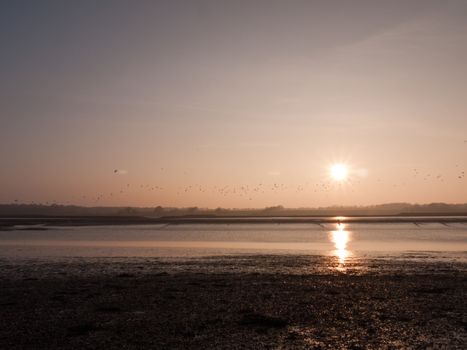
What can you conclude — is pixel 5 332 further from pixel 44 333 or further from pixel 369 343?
pixel 369 343

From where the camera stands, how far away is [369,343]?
14.6 m

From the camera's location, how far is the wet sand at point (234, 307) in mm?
15156

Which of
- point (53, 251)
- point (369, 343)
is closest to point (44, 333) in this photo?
point (369, 343)

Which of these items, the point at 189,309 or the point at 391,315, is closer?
the point at 391,315

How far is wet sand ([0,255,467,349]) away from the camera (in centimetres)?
1516

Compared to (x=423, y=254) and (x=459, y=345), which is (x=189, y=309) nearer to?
(x=459, y=345)

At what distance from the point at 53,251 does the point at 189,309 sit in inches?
1211

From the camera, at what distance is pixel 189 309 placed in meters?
19.5

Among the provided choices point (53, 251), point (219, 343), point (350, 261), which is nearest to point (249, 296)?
point (219, 343)

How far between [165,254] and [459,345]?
1251 inches

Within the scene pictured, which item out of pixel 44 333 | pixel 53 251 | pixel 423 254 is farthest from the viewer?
pixel 53 251

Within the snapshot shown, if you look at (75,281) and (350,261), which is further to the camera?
(350,261)

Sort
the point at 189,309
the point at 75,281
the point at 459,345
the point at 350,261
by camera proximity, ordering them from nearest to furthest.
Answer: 1. the point at 459,345
2. the point at 189,309
3. the point at 75,281
4. the point at 350,261

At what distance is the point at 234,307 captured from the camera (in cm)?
1981
